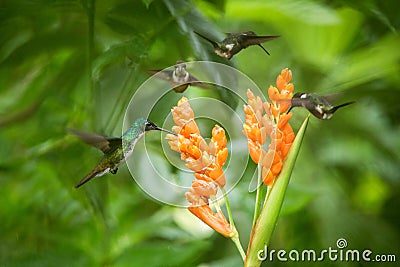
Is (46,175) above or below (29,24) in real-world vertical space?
below

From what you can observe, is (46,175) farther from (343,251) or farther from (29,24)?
(343,251)

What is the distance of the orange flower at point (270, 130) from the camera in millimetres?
405

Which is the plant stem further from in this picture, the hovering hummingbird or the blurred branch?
the blurred branch

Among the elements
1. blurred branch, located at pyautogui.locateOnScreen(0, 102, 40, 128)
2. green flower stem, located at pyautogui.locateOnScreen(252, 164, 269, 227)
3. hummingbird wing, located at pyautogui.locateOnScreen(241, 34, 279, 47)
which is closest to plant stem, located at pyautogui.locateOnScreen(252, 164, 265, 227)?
green flower stem, located at pyautogui.locateOnScreen(252, 164, 269, 227)

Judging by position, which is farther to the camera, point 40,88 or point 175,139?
point 40,88

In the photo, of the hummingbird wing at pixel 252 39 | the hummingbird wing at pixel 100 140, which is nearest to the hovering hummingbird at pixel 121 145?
the hummingbird wing at pixel 100 140

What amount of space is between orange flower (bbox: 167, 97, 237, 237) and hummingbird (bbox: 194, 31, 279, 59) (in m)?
0.05

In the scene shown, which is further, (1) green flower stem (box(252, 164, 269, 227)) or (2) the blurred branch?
(2) the blurred branch

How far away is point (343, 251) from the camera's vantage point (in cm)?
46

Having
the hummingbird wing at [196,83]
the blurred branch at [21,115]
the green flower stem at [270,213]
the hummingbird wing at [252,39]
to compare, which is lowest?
the blurred branch at [21,115]

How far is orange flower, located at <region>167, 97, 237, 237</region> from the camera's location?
1.34ft

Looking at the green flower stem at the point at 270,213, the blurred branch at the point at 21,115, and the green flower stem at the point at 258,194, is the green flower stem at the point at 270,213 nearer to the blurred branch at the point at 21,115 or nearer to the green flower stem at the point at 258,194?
the green flower stem at the point at 258,194

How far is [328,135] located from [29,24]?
296mm

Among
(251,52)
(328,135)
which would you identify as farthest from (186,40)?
(328,135)
